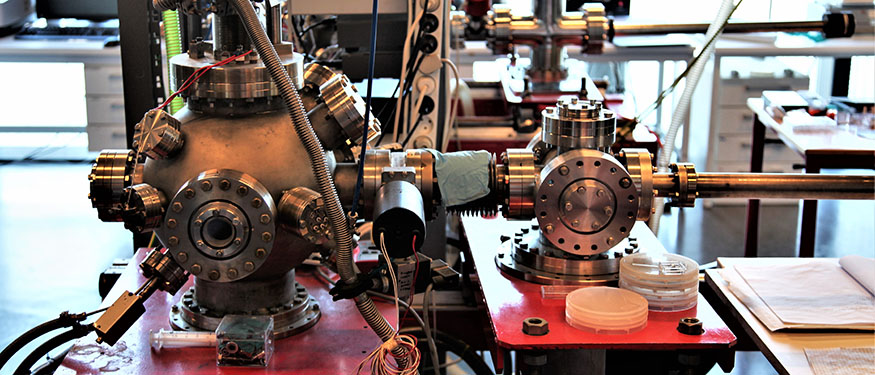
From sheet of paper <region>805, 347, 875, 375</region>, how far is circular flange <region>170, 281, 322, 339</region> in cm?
78

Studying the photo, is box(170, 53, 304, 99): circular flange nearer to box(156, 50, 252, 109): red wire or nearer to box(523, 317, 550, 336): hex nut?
box(156, 50, 252, 109): red wire

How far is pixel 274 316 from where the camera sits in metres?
1.47

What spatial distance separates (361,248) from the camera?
1.80m

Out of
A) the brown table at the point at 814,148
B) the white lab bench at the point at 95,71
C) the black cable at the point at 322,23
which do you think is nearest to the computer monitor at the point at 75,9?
the white lab bench at the point at 95,71

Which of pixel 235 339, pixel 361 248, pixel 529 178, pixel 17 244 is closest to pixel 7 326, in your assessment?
pixel 17 244

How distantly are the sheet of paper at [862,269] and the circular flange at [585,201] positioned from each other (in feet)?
1.43

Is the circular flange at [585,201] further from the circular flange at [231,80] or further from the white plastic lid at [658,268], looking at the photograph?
the circular flange at [231,80]

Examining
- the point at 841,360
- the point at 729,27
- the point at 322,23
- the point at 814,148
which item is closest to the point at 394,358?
the point at 841,360

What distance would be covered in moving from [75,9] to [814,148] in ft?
13.5

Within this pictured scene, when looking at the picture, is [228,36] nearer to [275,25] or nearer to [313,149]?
[275,25]

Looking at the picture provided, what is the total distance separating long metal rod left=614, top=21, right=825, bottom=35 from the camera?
315cm

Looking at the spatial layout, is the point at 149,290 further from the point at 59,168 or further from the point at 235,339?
the point at 59,168

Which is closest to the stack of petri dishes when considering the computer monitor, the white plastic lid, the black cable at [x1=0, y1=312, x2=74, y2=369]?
the white plastic lid

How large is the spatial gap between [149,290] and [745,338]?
1.09 meters
